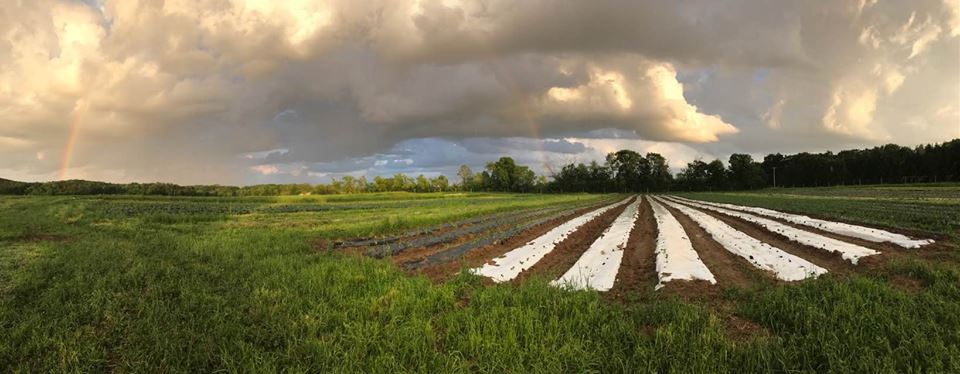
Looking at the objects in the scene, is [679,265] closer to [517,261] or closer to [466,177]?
[517,261]

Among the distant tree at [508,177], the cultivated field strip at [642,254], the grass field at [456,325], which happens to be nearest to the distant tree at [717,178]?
the distant tree at [508,177]

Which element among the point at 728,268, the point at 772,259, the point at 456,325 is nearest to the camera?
the point at 456,325

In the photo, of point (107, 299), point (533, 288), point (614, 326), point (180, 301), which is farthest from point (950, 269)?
point (107, 299)

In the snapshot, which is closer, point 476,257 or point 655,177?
point 476,257

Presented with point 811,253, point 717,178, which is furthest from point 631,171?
point 811,253

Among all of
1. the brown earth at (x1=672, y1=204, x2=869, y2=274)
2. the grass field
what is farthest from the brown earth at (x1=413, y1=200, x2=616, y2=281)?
the brown earth at (x1=672, y1=204, x2=869, y2=274)

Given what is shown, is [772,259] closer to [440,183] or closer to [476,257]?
[476,257]

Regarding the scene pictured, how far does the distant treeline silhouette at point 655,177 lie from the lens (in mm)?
94863

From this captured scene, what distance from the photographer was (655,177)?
139 meters

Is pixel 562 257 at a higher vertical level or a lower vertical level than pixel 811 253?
lower

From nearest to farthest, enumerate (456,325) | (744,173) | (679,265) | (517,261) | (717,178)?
(456,325) < (679,265) < (517,261) < (744,173) < (717,178)

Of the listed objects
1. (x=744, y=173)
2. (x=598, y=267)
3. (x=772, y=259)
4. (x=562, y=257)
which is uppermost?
(x=744, y=173)

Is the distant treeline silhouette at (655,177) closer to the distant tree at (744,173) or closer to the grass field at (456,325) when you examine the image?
the distant tree at (744,173)

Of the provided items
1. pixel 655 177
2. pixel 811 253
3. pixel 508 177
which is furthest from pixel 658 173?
pixel 811 253
